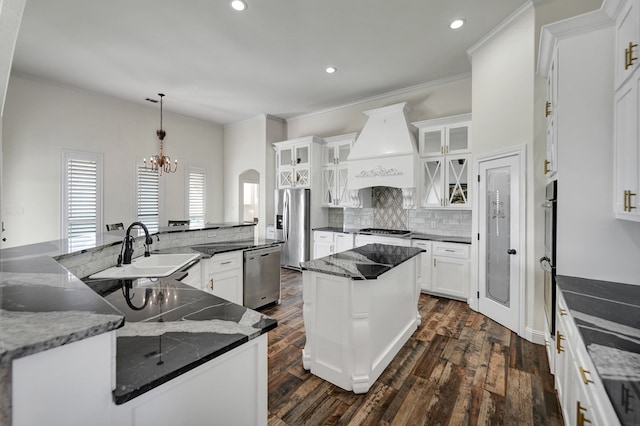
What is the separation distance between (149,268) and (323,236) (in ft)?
11.0

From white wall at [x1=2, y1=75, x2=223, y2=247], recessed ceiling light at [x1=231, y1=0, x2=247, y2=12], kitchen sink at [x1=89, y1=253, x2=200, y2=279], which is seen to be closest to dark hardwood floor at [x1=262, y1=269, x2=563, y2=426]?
kitchen sink at [x1=89, y1=253, x2=200, y2=279]

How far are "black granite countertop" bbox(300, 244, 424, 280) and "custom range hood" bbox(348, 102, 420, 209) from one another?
5.53ft

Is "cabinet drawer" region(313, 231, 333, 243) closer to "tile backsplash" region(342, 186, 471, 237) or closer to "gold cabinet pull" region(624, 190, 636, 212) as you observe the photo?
"tile backsplash" region(342, 186, 471, 237)

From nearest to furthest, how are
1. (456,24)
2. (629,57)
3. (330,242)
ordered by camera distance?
(629,57), (456,24), (330,242)

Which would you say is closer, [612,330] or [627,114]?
[612,330]

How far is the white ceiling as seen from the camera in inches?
114

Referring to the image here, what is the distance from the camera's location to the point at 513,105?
3.00 meters

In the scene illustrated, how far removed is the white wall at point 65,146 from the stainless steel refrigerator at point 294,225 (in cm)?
235

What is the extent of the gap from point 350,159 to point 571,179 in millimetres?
3293

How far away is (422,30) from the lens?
10.6 ft

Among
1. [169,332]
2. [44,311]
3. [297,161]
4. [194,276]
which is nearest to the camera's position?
[44,311]

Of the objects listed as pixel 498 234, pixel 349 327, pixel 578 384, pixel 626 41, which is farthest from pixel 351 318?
pixel 626 41

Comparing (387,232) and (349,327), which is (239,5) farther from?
(387,232)

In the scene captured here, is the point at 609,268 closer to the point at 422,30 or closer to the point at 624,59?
the point at 624,59
